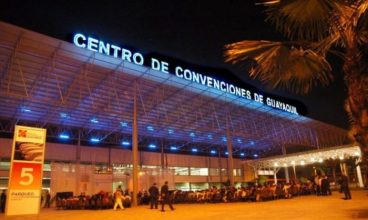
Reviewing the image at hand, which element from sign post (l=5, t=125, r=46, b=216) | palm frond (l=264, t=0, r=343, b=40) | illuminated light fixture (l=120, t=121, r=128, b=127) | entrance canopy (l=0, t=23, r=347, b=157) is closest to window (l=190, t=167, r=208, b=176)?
entrance canopy (l=0, t=23, r=347, b=157)

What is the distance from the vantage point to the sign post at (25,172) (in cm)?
764

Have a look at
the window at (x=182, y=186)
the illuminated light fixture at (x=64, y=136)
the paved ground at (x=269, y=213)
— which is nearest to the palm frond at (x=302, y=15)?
the paved ground at (x=269, y=213)

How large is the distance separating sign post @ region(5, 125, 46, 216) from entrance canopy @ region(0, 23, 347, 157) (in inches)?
456

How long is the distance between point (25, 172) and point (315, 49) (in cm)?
698

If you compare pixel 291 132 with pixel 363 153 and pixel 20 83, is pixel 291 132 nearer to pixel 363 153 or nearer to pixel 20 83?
pixel 20 83

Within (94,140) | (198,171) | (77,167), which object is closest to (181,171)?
(198,171)

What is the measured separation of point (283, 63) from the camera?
670 centimetres

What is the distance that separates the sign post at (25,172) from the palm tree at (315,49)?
514 cm

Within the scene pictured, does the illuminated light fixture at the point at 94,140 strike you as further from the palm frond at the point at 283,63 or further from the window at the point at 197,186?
the palm frond at the point at 283,63

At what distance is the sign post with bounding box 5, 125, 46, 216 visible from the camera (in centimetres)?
A: 764

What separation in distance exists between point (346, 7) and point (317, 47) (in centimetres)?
100

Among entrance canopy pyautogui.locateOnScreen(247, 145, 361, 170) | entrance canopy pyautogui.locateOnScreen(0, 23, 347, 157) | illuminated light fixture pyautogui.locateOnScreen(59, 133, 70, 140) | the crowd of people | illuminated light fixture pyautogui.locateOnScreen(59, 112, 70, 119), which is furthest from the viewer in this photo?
entrance canopy pyautogui.locateOnScreen(247, 145, 361, 170)

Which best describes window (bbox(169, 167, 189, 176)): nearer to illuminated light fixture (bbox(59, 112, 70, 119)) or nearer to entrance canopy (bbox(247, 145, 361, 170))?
entrance canopy (bbox(247, 145, 361, 170))

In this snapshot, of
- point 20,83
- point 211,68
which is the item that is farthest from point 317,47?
point 211,68
